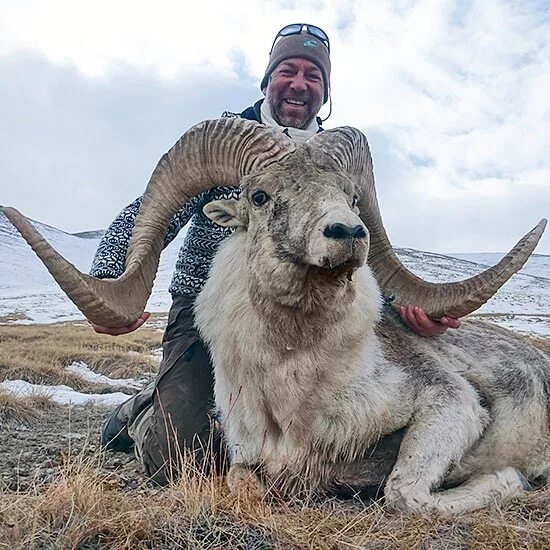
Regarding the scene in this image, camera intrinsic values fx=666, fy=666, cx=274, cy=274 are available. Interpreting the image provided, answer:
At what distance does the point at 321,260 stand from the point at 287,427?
4.67 feet

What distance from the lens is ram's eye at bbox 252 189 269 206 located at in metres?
4.88

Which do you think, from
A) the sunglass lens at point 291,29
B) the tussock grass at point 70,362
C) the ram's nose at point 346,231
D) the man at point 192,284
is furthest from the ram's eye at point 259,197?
the tussock grass at point 70,362

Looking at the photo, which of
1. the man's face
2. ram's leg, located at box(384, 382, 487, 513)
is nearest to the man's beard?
the man's face

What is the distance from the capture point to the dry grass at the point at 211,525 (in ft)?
10.8

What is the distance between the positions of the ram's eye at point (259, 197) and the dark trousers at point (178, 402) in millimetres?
2179

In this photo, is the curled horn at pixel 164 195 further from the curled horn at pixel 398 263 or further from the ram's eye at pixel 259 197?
the curled horn at pixel 398 263

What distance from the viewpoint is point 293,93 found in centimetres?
726

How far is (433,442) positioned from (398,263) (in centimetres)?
196

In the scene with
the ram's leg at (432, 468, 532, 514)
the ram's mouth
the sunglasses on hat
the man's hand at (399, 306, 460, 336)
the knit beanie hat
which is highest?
the sunglasses on hat

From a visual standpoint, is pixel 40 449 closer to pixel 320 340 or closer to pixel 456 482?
pixel 320 340

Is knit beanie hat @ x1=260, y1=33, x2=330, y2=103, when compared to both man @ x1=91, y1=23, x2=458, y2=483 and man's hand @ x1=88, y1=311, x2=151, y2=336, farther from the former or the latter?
man's hand @ x1=88, y1=311, x2=151, y2=336

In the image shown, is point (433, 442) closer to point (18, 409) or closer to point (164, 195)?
point (164, 195)

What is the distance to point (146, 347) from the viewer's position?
20797 millimetres

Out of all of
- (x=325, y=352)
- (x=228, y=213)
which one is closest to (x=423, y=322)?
(x=325, y=352)
